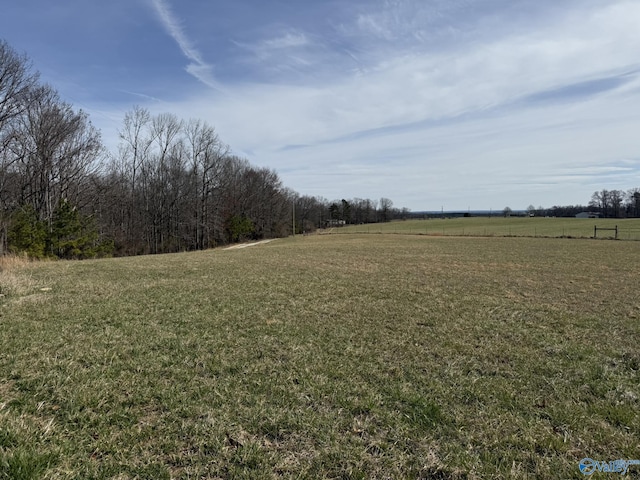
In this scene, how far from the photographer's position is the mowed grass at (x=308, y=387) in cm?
241

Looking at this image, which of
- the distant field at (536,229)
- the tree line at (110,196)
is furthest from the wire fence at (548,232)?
the tree line at (110,196)

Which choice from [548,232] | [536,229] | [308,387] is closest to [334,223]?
[536,229]

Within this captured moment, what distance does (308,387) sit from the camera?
358 cm

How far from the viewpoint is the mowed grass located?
7.92 feet

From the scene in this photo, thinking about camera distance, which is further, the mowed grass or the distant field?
the distant field

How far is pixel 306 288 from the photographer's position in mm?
9320

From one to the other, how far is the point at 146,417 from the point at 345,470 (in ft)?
5.57

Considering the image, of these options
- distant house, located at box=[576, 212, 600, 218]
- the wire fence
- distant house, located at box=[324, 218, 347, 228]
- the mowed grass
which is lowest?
the mowed grass

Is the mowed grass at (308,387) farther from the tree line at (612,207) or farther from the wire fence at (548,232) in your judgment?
the tree line at (612,207)

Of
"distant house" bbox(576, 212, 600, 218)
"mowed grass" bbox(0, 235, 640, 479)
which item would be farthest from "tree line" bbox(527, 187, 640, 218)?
"mowed grass" bbox(0, 235, 640, 479)

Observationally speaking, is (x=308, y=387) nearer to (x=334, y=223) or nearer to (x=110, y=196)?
(x=110, y=196)

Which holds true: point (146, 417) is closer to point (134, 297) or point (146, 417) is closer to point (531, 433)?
point (531, 433)

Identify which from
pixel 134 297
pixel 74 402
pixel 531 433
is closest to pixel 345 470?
pixel 531 433

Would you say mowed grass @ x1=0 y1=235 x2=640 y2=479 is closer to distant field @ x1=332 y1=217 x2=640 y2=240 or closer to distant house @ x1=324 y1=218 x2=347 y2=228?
distant field @ x1=332 y1=217 x2=640 y2=240
